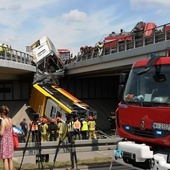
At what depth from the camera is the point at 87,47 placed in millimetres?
35188

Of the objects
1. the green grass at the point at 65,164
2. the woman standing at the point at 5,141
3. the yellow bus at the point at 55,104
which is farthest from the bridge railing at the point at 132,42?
the woman standing at the point at 5,141

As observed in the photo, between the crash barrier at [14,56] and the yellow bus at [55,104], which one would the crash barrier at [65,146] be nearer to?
the yellow bus at [55,104]

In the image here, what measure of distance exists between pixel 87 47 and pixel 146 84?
27517mm

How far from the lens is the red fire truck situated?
715cm

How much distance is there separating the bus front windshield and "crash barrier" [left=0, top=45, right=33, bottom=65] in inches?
874

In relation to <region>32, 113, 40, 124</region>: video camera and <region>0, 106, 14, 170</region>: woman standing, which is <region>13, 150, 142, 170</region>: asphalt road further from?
<region>0, 106, 14, 170</region>: woman standing

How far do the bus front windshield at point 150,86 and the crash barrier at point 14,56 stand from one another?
22.2 metres

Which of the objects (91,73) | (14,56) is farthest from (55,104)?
(91,73)

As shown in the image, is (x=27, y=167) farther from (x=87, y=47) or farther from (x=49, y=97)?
(x=87, y=47)

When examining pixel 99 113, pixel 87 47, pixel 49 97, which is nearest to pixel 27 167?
pixel 49 97

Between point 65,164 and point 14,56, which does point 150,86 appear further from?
point 14,56

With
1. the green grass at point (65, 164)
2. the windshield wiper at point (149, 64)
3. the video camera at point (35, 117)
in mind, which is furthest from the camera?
the green grass at point (65, 164)

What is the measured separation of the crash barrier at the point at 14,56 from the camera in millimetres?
29875

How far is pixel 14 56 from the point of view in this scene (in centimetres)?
3231
